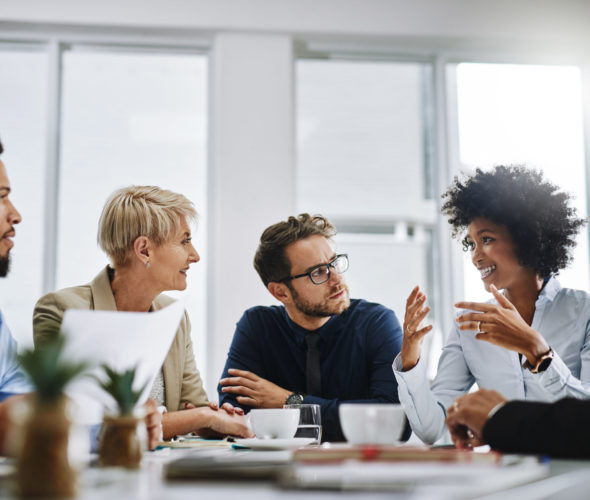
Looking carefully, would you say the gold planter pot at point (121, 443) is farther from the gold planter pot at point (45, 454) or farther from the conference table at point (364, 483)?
the gold planter pot at point (45, 454)

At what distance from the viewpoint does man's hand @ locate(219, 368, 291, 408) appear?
2.23 m

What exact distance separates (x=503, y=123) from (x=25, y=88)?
2.77m

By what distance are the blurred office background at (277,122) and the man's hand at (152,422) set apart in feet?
7.31

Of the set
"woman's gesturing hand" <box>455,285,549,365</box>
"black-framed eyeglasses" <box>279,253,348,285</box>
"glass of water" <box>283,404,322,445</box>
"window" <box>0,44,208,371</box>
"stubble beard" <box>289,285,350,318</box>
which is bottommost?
"glass of water" <box>283,404,322,445</box>

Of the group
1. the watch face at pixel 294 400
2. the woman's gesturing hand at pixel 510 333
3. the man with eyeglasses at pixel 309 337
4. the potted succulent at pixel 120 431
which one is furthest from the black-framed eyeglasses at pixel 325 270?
the potted succulent at pixel 120 431

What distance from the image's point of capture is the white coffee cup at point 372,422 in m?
1.14

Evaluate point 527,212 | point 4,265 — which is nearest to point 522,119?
point 527,212

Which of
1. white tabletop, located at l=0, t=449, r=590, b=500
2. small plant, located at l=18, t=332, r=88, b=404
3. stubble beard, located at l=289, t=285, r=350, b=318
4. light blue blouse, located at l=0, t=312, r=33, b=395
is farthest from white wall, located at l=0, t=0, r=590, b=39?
small plant, located at l=18, t=332, r=88, b=404

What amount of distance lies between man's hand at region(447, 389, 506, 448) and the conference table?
26cm

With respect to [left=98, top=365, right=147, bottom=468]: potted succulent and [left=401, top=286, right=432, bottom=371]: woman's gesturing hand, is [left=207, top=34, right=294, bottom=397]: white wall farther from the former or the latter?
[left=98, top=365, right=147, bottom=468]: potted succulent

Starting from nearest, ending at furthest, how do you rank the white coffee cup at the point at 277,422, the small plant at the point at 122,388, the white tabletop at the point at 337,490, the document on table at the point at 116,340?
the white tabletop at the point at 337,490
the small plant at the point at 122,388
the document on table at the point at 116,340
the white coffee cup at the point at 277,422

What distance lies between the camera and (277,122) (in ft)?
12.6

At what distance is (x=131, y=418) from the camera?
3.39ft

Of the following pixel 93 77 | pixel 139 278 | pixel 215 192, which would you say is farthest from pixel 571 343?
pixel 93 77
